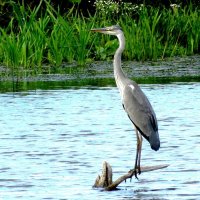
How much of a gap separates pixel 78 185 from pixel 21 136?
3320mm

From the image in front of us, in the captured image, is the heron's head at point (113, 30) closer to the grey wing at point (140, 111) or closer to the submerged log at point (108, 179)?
the grey wing at point (140, 111)

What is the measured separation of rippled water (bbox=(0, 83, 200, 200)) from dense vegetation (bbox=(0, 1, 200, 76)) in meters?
2.20

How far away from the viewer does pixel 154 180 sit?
366 inches

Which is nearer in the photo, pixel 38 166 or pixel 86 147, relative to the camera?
pixel 38 166

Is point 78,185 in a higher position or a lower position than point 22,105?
higher

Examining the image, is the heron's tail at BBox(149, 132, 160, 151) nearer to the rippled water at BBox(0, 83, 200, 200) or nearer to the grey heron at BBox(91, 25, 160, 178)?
the grey heron at BBox(91, 25, 160, 178)

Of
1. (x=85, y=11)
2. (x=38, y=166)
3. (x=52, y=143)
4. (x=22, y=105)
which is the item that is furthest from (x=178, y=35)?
(x=38, y=166)

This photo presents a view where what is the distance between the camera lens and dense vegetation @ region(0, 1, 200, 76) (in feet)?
61.7

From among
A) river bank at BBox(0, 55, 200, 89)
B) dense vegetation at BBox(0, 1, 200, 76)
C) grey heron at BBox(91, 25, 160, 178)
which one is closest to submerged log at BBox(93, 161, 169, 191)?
grey heron at BBox(91, 25, 160, 178)

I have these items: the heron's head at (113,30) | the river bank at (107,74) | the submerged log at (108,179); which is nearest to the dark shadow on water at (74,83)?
the river bank at (107,74)

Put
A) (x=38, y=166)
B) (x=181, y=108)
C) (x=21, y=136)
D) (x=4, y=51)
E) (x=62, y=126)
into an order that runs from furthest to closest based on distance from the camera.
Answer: (x=4, y=51), (x=181, y=108), (x=62, y=126), (x=21, y=136), (x=38, y=166)

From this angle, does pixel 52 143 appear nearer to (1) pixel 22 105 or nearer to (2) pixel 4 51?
(1) pixel 22 105

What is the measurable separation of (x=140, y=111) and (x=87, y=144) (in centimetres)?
190

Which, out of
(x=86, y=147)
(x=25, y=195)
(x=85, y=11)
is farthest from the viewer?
(x=85, y=11)
